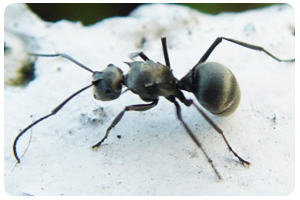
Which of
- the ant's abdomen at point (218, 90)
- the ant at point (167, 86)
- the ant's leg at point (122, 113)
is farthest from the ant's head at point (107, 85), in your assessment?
the ant's abdomen at point (218, 90)

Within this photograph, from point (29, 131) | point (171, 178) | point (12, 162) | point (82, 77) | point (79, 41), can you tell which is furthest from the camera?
point (79, 41)

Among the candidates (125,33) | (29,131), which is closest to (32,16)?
(125,33)

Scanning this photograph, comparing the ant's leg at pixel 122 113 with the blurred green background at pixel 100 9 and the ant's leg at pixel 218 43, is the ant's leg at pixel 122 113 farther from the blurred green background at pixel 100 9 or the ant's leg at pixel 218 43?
the blurred green background at pixel 100 9

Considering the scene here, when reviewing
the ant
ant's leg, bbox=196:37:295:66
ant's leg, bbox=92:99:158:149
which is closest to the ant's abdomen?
the ant

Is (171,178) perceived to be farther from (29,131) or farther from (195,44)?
(195,44)

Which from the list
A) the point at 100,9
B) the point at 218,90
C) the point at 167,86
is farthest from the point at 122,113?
the point at 100,9
